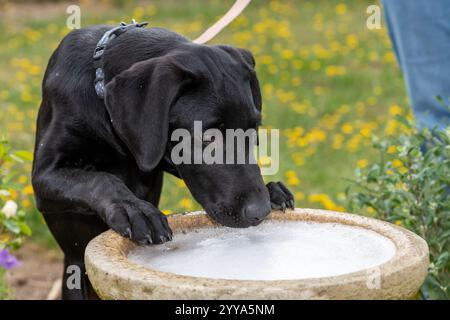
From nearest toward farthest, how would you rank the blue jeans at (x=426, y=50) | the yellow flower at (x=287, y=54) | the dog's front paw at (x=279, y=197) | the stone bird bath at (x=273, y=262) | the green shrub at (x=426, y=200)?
the stone bird bath at (x=273, y=262) < the dog's front paw at (x=279, y=197) < the green shrub at (x=426, y=200) < the blue jeans at (x=426, y=50) < the yellow flower at (x=287, y=54)

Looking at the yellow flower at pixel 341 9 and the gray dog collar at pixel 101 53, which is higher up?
the gray dog collar at pixel 101 53

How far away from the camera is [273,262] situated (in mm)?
2129

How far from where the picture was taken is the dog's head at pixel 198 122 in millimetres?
2385

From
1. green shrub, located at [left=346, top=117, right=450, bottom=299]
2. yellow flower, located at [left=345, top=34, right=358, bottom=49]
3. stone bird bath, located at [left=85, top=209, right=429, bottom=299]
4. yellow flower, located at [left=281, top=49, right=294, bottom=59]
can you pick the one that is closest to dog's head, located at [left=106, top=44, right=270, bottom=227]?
stone bird bath, located at [left=85, top=209, right=429, bottom=299]

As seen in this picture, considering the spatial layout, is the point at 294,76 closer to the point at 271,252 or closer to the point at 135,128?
the point at 135,128

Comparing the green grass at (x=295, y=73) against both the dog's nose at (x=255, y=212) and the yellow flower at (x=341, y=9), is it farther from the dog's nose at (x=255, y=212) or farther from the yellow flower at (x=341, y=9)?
the dog's nose at (x=255, y=212)

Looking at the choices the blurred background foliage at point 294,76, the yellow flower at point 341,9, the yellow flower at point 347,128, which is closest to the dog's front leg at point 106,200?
the blurred background foliage at point 294,76

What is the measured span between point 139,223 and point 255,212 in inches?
13.5

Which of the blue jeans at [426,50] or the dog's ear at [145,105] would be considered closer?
the dog's ear at [145,105]

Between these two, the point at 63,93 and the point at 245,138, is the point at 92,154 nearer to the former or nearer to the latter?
the point at 63,93

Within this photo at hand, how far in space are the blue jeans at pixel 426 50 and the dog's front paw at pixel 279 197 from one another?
51.1 inches

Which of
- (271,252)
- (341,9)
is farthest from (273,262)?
(341,9)

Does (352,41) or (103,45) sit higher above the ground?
(103,45)

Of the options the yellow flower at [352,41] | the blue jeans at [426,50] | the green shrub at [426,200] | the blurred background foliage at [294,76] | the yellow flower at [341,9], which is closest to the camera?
the green shrub at [426,200]
